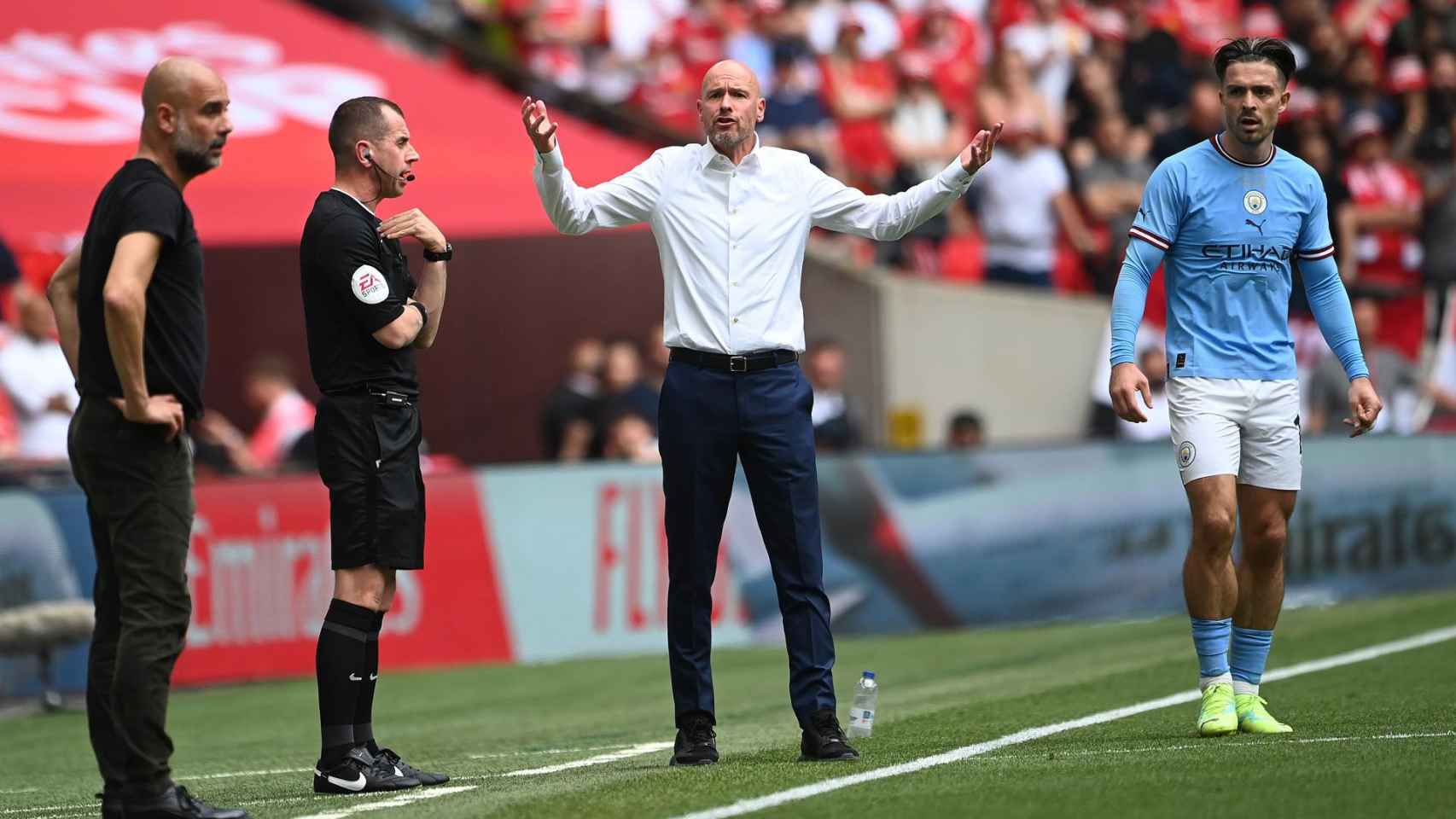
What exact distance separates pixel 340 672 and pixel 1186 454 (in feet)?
10.1

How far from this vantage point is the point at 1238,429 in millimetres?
7832

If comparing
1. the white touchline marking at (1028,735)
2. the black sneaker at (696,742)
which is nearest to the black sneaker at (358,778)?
the black sneaker at (696,742)

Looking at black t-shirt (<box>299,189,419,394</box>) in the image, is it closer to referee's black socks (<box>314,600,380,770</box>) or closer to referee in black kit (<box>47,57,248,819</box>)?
referee's black socks (<box>314,600,380,770</box>)

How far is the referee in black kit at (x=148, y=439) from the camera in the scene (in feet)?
20.3

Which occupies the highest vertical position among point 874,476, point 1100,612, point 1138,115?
point 1138,115

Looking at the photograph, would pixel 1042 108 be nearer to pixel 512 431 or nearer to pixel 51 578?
pixel 512 431

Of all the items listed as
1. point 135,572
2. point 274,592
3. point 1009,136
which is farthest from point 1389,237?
point 135,572

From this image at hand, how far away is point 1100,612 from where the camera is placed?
14695 millimetres

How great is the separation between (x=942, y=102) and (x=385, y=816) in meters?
13.8

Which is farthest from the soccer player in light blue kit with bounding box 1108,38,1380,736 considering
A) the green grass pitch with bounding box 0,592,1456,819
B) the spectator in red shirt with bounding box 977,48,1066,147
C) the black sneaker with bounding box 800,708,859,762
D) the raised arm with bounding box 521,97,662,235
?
the spectator in red shirt with bounding box 977,48,1066,147

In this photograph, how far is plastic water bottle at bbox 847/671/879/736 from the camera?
7871mm

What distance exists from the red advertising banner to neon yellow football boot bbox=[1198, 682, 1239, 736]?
663 cm

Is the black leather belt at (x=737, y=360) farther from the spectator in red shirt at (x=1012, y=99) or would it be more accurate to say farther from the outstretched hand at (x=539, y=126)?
the spectator in red shirt at (x=1012, y=99)

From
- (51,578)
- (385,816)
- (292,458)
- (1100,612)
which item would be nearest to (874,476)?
(1100,612)
